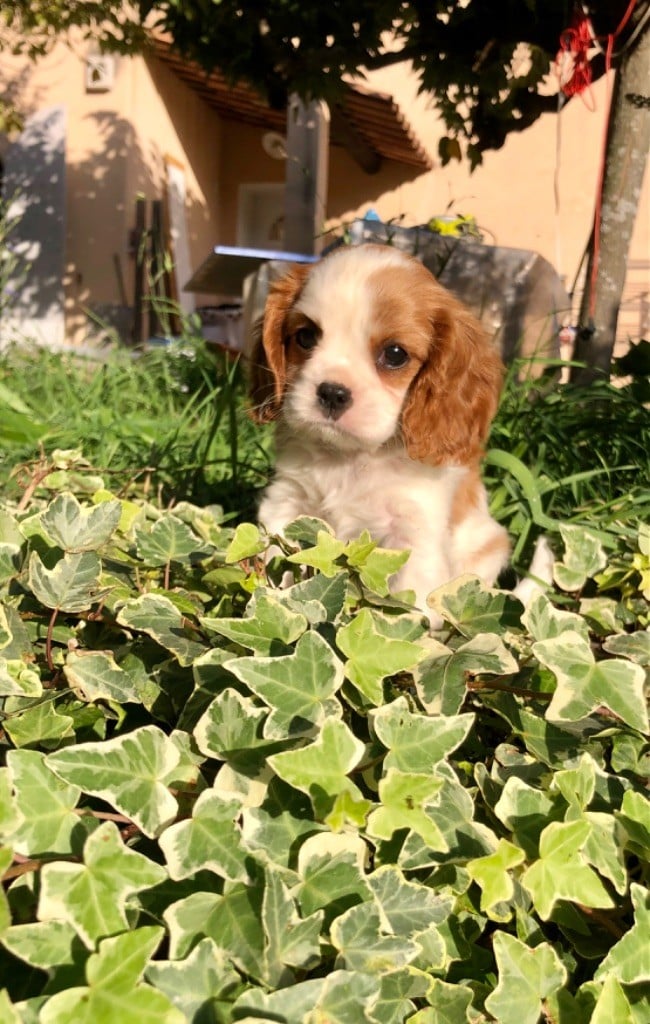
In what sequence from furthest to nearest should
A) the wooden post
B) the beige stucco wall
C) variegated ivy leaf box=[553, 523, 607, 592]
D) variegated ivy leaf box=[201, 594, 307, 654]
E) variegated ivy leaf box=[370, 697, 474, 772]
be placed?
the beige stucco wall → the wooden post → variegated ivy leaf box=[553, 523, 607, 592] → variegated ivy leaf box=[201, 594, 307, 654] → variegated ivy leaf box=[370, 697, 474, 772]

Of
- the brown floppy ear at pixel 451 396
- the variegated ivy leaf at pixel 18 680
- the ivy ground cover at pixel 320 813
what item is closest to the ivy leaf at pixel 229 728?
the ivy ground cover at pixel 320 813

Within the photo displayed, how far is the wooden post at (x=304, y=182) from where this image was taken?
474 cm

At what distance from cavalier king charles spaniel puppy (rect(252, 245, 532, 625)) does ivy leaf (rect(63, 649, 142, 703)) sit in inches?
39.0

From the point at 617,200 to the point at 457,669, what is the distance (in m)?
2.22

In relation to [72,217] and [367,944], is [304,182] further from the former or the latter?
[72,217]

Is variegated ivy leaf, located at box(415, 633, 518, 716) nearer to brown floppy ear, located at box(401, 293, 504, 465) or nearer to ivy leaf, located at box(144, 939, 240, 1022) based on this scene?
ivy leaf, located at box(144, 939, 240, 1022)

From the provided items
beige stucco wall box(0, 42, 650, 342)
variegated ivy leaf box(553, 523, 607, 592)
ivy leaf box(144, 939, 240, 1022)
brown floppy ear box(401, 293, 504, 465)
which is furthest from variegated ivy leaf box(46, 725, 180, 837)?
beige stucco wall box(0, 42, 650, 342)

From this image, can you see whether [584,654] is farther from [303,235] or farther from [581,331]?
→ [303,235]

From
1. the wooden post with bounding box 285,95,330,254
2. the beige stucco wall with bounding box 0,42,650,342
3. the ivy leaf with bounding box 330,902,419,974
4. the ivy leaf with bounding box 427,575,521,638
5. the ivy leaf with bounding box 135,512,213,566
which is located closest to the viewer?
the ivy leaf with bounding box 330,902,419,974

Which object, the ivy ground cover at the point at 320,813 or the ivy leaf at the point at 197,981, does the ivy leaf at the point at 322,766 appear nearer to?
the ivy ground cover at the point at 320,813

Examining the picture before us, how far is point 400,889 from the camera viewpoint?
0.68 metres

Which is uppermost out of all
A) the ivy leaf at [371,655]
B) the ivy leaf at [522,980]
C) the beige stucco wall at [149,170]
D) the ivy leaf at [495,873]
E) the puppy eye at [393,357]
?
the beige stucco wall at [149,170]

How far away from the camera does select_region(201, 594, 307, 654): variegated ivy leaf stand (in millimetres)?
833

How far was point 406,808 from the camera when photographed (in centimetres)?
69
